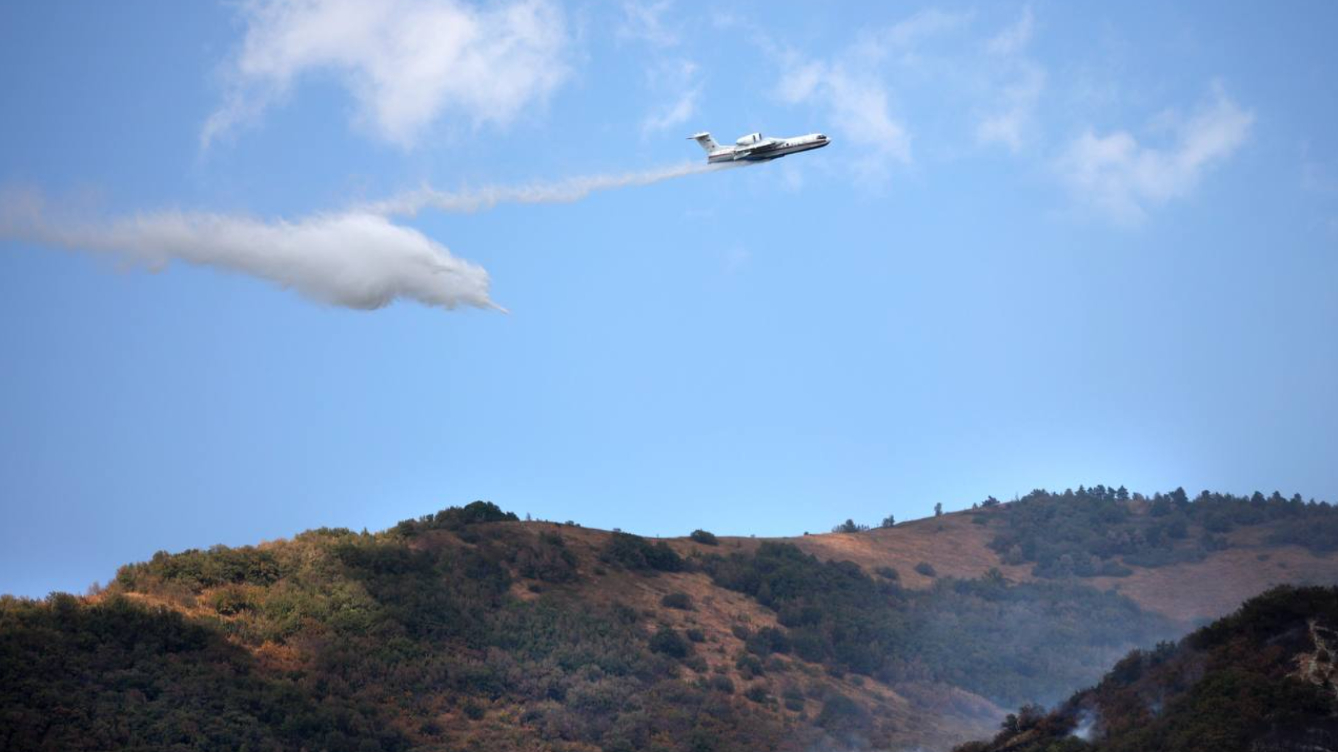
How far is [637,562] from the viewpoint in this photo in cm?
10812

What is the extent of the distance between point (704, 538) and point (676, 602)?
18.3 m

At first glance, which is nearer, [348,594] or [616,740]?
[616,740]

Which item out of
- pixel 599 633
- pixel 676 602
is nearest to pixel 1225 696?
pixel 599 633

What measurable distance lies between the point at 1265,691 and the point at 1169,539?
8805cm

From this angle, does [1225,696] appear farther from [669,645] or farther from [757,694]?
[669,645]

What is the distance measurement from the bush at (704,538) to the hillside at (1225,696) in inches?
2488

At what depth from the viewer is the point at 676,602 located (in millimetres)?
103125

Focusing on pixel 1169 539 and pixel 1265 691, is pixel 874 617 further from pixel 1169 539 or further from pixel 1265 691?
pixel 1265 691

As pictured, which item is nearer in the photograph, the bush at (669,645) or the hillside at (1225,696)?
the hillside at (1225,696)

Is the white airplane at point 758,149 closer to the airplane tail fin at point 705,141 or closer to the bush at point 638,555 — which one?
the airplane tail fin at point 705,141

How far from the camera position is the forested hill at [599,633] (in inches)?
2825

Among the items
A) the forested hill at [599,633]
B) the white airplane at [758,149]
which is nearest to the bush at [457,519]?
the forested hill at [599,633]

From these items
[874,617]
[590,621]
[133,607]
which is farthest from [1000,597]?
[133,607]

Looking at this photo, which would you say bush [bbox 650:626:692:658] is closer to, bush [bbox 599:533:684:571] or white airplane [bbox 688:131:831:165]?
bush [bbox 599:533:684:571]
